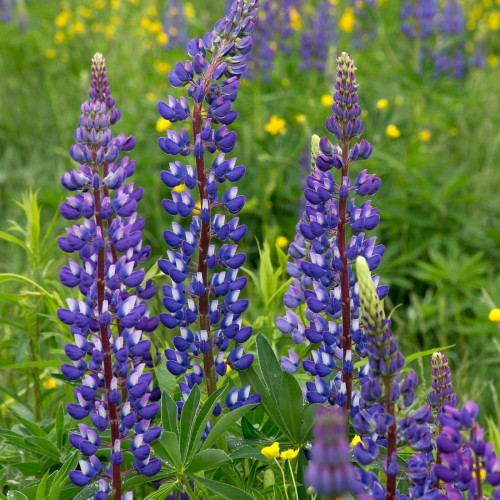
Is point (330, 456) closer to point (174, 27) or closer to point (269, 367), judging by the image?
point (269, 367)

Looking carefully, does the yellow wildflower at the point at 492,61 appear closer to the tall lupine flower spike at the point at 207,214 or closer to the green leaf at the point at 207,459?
the tall lupine flower spike at the point at 207,214

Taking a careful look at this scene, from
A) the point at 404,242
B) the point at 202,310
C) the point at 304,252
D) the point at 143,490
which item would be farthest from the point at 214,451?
the point at 404,242

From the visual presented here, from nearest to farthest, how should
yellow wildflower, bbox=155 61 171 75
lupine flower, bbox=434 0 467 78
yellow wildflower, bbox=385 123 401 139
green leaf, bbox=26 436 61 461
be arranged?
green leaf, bbox=26 436 61 461 → yellow wildflower, bbox=385 123 401 139 → yellow wildflower, bbox=155 61 171 75 → lupine flower, bbox=434 0 467 78

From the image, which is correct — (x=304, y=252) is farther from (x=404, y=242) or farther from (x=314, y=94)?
(x=314, y=94)

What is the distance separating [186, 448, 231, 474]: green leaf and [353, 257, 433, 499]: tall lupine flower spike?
279mm

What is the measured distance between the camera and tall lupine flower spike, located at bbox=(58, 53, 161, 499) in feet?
5.62

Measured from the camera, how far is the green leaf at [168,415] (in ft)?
5.68

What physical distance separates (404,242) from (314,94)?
111 centimetres

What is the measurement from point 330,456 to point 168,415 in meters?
0.74

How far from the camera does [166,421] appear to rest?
1.73 m

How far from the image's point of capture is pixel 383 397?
1438 mm

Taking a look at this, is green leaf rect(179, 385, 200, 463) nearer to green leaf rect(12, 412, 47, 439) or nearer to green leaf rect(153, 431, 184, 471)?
green leaf rect(153, 431, 184, 471)

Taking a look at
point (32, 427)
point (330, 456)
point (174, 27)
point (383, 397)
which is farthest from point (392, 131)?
point (330, 456)

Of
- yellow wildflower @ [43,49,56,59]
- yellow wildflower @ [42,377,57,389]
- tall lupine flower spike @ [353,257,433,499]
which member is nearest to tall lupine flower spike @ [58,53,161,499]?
tall lupine flower spike @ [353,257,433,499]
